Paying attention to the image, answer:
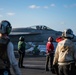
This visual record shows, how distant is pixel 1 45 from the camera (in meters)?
4.05

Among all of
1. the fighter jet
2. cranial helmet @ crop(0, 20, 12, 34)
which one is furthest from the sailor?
the fighter jet

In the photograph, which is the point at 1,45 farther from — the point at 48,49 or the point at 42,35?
the point at 42,35

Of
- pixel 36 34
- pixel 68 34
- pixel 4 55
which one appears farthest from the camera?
pixel 36 34

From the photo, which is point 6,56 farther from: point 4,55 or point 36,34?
point 36,34

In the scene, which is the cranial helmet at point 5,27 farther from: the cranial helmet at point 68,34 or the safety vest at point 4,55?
the cranial helmet at point 68,34

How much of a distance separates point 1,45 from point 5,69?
355mm

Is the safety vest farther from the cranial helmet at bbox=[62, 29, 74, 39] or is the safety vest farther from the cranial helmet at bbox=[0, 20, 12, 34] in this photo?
the cranial helmet at bbox=[62, 29, 74, 39]

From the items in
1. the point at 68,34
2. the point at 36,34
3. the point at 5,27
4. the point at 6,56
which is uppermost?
the point at 5,27

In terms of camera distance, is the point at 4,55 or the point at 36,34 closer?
the point at 4,55

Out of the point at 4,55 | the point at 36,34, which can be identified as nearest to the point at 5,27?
the point at 4,55

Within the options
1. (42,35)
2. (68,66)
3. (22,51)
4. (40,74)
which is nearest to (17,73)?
(68,66)

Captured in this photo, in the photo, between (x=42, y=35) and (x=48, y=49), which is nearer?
(x=48, y=49)

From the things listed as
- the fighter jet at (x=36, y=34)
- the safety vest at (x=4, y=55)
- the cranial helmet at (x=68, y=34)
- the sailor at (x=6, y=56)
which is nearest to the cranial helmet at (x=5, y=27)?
the sailor at (x=6, y=56)

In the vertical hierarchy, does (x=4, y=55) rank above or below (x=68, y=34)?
below
